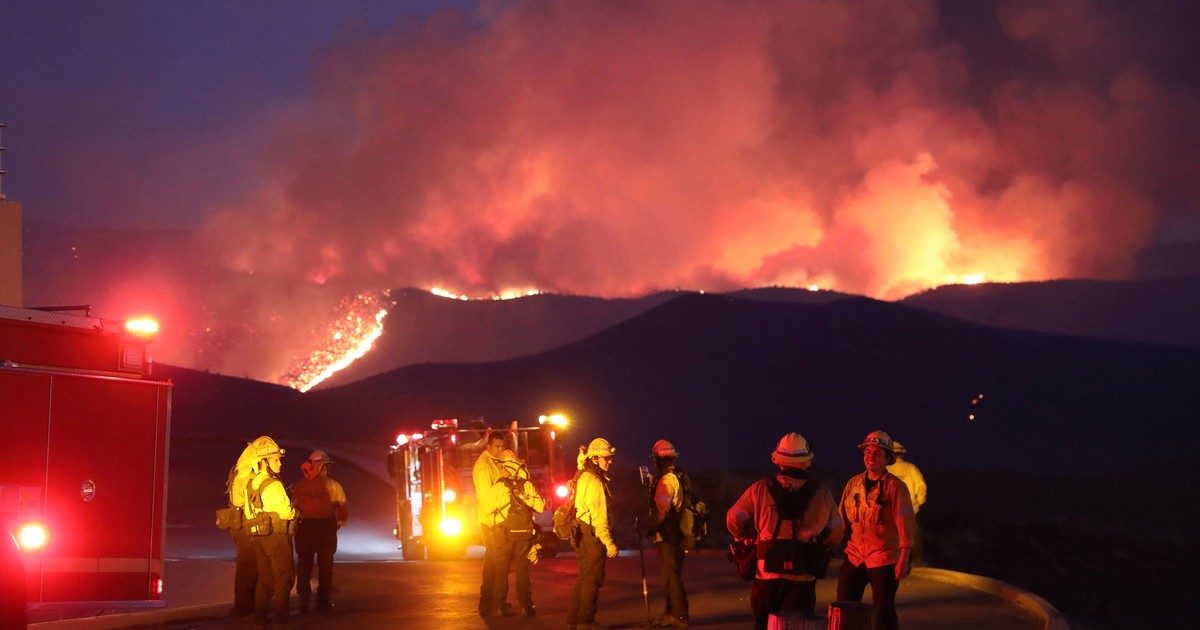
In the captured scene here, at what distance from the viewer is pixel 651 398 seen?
75.7 m

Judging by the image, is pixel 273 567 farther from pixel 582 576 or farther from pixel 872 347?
pixel 872 347

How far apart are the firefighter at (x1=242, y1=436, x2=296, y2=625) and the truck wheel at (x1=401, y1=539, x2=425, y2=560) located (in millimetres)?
10423

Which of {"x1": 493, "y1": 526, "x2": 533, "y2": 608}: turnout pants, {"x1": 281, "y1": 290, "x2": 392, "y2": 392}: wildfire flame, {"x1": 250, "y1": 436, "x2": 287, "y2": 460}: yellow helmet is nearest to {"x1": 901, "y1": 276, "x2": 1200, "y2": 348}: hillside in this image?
{"x1": 281, "y1": 290, "x2": 392, "y2": 392}: wildfire flame

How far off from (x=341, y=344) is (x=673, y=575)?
66.7 m

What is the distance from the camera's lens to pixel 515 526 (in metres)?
14.5

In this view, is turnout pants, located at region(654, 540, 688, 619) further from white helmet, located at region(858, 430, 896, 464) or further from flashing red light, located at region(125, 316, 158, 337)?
flashing red light, located at region(125, 316, 158, 337)

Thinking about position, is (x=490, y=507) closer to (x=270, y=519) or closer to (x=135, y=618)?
(x=270, y=519)

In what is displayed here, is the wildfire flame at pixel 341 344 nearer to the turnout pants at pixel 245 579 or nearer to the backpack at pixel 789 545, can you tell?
the turnout pants at pixel 245 579

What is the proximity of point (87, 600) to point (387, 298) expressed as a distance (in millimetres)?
77893

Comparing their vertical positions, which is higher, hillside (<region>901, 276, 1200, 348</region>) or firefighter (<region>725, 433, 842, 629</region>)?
hillside (<region>901, 276, 1200, 348</region>)

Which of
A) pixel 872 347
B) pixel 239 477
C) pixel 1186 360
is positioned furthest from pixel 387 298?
pixel 239 477

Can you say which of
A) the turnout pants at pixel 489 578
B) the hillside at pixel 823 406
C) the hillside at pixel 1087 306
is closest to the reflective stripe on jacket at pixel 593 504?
the turnout pants at pixel 489 578

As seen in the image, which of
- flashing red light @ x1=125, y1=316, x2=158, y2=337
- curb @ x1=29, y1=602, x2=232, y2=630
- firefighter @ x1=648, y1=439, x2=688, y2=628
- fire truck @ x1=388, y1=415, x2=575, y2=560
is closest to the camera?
flashing red light @ x1=125, y1=316, x2=158, y2=337

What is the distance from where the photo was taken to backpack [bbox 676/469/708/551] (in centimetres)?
1327
